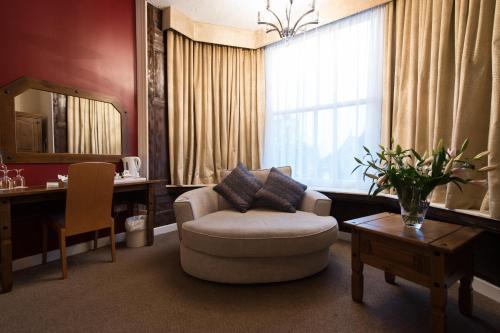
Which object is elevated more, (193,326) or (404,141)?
(404,141)

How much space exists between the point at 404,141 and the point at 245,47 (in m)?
2.37

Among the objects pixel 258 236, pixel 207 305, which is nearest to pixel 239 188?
pixel 258 236

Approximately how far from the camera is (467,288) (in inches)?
55.7

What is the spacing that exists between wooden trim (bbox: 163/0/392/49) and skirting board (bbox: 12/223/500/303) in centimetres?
243

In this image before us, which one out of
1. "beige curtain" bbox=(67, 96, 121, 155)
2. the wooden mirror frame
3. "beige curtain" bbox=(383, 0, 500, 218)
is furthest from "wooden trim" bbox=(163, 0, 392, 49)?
the wooden mirror frame

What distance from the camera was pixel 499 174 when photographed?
1476mm

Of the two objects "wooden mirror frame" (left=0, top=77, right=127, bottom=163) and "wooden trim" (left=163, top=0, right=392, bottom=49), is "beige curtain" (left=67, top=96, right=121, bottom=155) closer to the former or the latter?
"wooden mirror frame" (left=0, top=77, right=127, bottom=163)

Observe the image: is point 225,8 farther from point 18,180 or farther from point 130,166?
point 18,180

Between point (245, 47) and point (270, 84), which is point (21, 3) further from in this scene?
point (270, 84)

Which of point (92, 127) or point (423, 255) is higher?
point (92, 127)

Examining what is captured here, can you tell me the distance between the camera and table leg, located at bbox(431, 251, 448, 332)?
3.78 feet

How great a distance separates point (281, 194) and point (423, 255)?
1.23m

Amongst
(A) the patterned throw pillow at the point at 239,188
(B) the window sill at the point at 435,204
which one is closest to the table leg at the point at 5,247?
(A) the patterned throw pillow at the point at 239,188

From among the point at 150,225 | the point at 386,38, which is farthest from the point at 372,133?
the point at 150,225
